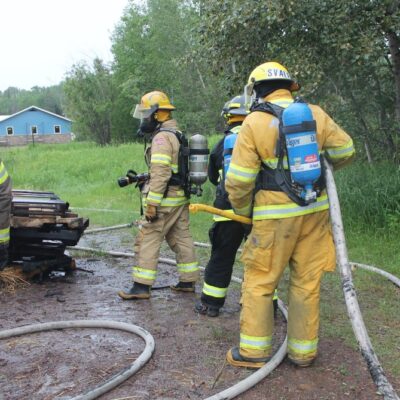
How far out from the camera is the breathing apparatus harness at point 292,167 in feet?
10.4

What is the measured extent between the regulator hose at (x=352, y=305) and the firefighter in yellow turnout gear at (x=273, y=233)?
0.09m

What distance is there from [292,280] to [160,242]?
73.2 inches

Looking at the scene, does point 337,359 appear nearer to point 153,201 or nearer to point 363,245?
point 153,201

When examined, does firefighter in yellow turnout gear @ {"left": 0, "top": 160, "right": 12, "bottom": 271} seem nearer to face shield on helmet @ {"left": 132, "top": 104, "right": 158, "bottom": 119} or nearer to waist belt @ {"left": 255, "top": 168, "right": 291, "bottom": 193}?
face shield on helmet @ {"left": 132, "top": 104, "right": 158, "bottom": 119}

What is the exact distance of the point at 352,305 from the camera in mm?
3180

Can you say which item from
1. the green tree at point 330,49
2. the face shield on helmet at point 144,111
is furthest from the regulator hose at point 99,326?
the green tree at point 330,49

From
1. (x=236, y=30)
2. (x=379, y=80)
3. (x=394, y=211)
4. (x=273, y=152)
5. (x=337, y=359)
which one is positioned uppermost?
(x=236, y=30)

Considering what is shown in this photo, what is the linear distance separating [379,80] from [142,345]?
6.73 metres

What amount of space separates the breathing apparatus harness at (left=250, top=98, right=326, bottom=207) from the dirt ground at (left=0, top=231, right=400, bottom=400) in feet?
3.80

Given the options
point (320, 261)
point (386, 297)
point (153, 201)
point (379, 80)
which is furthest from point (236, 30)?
point (320, 261)

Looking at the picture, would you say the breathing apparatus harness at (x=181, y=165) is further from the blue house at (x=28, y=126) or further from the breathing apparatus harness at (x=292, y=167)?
the blue house at (x=28, y=126)

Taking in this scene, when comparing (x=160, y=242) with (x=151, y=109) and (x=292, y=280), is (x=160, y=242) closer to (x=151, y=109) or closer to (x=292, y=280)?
(x=151, y=109)

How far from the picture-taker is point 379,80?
8.80 meters

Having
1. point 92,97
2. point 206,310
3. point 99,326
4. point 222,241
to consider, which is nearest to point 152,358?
point 99,326
